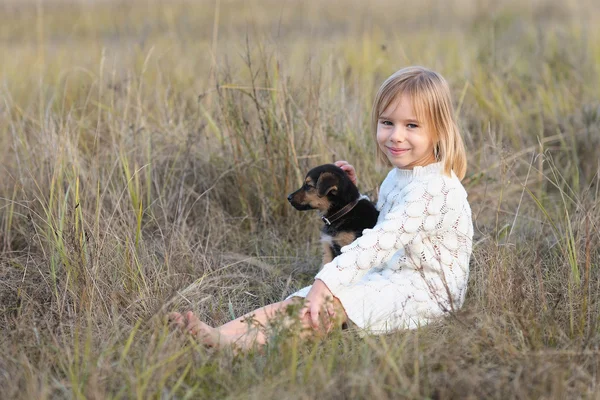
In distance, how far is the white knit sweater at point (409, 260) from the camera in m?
3.01

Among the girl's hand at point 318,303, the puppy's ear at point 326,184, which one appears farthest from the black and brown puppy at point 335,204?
the girl's hand at point 318,303

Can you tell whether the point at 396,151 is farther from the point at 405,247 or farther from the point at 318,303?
the point at 318,303

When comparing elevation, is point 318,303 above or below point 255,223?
above

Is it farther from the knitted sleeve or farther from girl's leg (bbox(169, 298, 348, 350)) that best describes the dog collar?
girl's leg (bbox(169, 298, 348, 350))

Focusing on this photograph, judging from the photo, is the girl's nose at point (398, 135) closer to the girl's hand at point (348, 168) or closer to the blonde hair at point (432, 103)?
the blonde hair at point (432, 103)

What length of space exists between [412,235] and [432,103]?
628 mm

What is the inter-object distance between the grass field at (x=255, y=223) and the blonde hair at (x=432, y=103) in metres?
0.26

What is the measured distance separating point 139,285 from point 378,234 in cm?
122

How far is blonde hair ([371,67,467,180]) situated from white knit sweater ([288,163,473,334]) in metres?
0.09

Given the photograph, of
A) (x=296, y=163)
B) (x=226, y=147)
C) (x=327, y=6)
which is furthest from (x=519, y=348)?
(x=327, y=6)

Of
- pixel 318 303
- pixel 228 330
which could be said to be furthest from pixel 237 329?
pixel 318 303

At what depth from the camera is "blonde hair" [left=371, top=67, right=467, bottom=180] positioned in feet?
10.5

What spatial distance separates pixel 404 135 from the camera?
323cm

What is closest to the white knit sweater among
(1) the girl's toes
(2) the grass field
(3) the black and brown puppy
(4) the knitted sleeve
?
(4) the knitted sleeve
